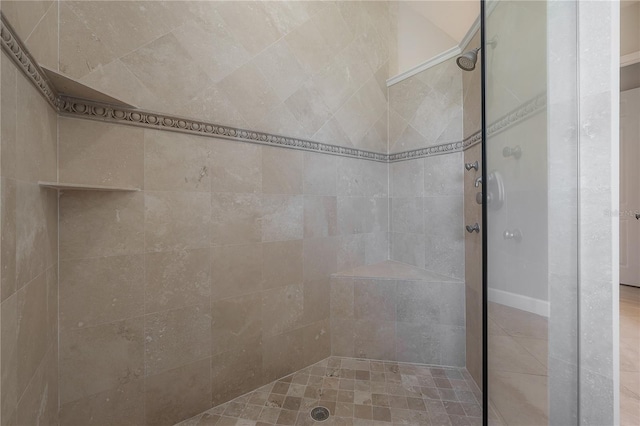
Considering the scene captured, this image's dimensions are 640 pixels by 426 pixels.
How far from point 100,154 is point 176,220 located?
390mm

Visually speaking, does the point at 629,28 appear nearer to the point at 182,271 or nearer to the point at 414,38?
the point at 182,271

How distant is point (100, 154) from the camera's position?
3.34 feet

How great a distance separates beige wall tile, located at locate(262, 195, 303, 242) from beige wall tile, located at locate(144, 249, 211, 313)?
1.17ft

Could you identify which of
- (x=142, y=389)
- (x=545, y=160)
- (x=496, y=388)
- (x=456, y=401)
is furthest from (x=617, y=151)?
(x=142, y=389)

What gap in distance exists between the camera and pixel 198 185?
4.05 feet

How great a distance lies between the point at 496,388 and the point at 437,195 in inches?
48.7

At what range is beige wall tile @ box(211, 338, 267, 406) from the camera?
4.20 ft

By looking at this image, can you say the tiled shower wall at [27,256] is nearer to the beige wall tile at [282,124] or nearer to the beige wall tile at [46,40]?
the beige wall tile at [46,40]

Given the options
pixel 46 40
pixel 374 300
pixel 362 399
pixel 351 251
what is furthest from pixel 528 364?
pixel 46 40

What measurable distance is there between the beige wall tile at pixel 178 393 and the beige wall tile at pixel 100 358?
10 centimetres

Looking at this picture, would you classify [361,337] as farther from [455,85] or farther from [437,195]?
[455,85]

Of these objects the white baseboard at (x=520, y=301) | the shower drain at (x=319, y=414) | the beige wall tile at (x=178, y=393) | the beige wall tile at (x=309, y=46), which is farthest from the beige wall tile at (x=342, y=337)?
the beige wall tile at (x=309, y=46)

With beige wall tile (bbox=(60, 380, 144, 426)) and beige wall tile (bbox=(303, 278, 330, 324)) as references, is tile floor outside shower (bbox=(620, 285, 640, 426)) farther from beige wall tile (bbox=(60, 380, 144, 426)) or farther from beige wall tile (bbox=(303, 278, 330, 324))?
beige wall tile (bbox=(60, 380, 144, 426))

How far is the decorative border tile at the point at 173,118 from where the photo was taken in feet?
2.23
